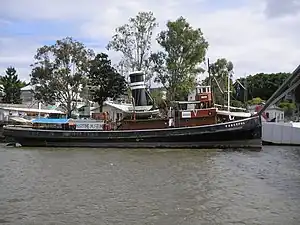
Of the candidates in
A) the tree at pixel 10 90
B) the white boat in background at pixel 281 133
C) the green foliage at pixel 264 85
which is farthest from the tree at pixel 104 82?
the green foliage at pixel 264 85

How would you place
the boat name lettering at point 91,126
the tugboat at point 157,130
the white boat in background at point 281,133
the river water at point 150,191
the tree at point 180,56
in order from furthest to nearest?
the tree at point 180,56 < the white boat in background at point 281,133 < the boat name lettering at point 91,126 < the tugboat at point 157,130 < the river water at point 150,191

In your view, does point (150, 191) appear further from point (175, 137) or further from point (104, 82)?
point (104, 82)

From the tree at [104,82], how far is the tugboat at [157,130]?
19.3 meters

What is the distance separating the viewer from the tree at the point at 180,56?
4959 centimetres

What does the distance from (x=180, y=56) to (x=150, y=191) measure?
3544cm

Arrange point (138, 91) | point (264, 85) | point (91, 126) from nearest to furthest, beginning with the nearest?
point (91, 126)
point (138, 91)
point (264, 85)

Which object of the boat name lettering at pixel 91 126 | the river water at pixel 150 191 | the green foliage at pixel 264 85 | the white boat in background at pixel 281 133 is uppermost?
the green foliage at pixel 264 85

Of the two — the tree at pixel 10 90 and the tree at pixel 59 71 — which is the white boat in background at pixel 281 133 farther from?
the tree at pixel 10 90

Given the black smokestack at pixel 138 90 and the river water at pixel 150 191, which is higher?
the black smokestack at pixel 138 90

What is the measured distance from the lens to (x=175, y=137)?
34.5 meters

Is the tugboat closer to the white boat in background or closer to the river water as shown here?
the white boat in background

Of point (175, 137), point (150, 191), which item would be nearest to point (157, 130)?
point (175, 137)

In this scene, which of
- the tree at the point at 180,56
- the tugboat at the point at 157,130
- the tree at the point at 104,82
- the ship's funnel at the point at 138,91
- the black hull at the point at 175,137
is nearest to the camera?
the black hull at the point at 175,137

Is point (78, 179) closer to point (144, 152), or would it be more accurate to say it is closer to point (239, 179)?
point (239, 179)
